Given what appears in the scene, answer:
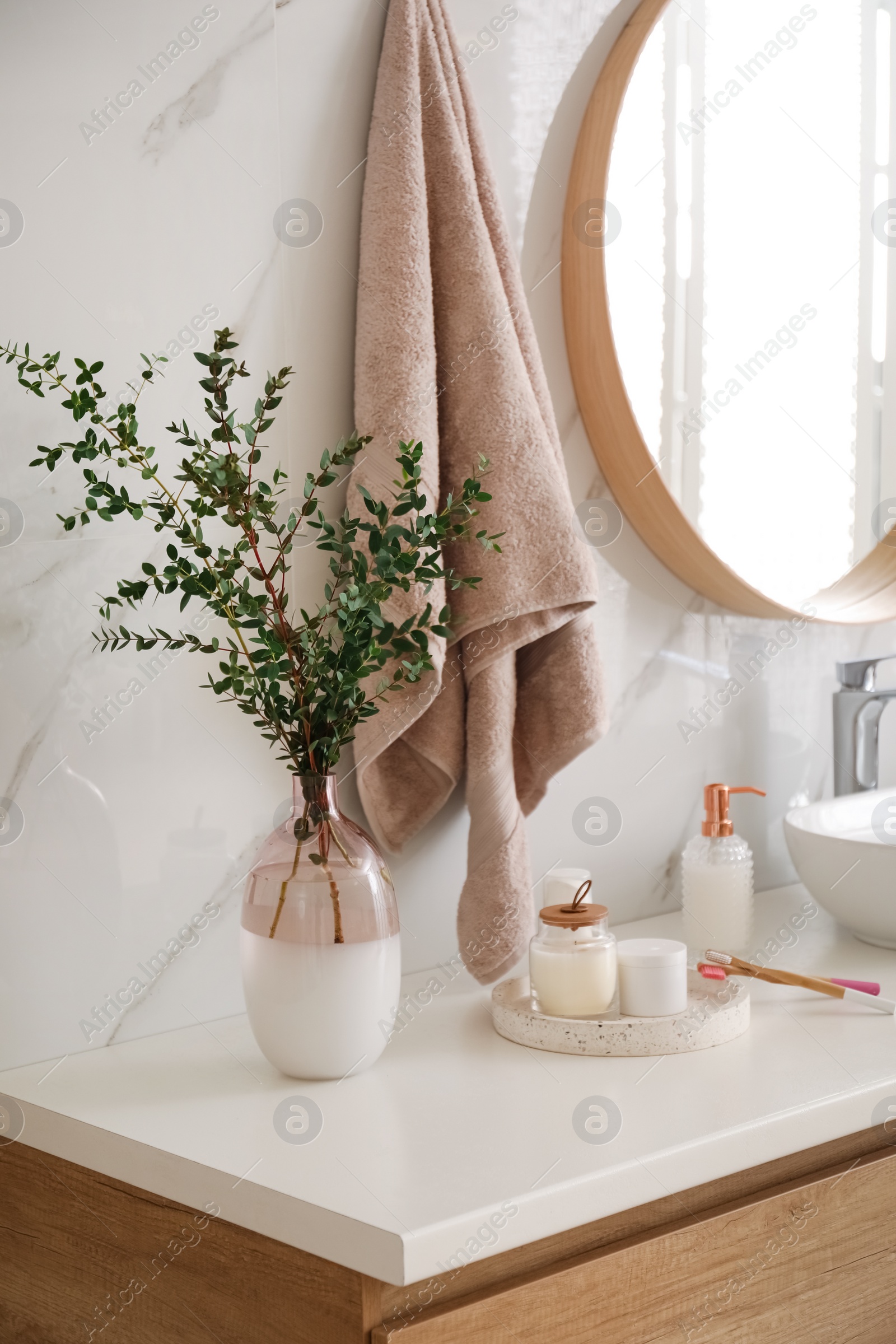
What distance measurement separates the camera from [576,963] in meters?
0.95

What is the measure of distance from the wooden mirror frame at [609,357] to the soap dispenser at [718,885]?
0.26 meters

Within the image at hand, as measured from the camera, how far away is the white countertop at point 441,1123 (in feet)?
2.33

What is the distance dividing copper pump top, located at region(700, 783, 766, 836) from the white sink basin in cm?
6

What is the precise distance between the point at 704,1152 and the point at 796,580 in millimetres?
786

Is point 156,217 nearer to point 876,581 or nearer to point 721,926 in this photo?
point 721,926

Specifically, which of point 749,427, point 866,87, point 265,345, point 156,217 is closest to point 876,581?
point 749,427

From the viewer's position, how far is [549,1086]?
0.87 m

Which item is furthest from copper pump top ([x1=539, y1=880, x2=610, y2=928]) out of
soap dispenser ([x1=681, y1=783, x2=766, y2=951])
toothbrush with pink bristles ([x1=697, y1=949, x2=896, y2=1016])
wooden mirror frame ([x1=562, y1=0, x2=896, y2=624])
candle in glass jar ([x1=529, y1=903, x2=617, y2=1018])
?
wooden mirror frame ([x1=562, y1=0, x2=896, y2=624])

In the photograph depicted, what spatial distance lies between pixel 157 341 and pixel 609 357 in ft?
1.47

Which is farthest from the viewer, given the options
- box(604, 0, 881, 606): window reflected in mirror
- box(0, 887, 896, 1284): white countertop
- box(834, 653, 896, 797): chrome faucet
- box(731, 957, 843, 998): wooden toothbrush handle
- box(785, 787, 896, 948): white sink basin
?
box(834, 653, 896, 797): chrome faucet

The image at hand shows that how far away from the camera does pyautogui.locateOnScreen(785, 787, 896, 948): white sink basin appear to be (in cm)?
113

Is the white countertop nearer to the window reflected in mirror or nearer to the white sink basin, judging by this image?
the white sink basin

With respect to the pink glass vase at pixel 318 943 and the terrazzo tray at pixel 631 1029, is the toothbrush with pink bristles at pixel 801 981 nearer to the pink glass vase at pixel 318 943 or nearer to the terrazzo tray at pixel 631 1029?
the terrazzo tray at pixel 631 1029

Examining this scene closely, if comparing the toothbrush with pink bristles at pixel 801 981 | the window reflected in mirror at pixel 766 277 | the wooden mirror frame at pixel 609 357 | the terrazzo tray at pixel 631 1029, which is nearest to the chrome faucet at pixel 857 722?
the window reflected in mirror at pixel 766 277
